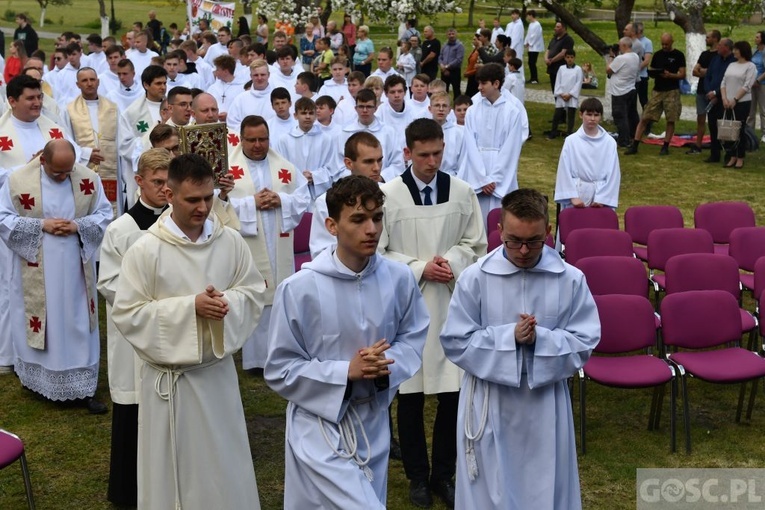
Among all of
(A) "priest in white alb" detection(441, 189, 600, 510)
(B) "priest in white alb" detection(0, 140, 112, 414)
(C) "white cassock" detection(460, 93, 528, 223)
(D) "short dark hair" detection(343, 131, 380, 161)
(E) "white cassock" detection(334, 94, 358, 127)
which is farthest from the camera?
(E) "white cassock" detection(334, 94, 358, 127)

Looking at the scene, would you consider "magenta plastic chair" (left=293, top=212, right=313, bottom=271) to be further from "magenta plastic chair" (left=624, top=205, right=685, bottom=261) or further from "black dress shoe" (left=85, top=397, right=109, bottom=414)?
"magenta plastic chair" (left=624, top=205, right=685, bottom=261)

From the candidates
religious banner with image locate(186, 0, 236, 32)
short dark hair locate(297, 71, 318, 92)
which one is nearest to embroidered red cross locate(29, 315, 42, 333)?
short dark hair locate(297, 71, 318, 92)

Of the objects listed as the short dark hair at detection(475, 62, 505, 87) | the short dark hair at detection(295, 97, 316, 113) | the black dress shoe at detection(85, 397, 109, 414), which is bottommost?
the black dress shoe at detection(85, 397, 109, 414)

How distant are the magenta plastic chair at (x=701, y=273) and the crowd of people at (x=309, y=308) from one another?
236 centimetres

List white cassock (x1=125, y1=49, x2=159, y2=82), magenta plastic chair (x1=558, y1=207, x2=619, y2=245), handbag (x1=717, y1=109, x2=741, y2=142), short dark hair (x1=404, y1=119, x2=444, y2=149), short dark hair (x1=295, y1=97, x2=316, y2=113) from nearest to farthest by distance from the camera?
short dark hair (x1=404, y1=119, x2=444, y2=149), magenta plastic chair (x1=558, y1=207, x2=619, y2=245), short dark hair (x1=295, y1=97, x2=316, y2=113), handbag (x1=717, y1=109, x2=741, y2=142), white cassock (x1=125, y1=49, x2=159, y2=82)

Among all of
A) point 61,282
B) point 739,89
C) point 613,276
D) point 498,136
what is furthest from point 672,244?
point 739,89

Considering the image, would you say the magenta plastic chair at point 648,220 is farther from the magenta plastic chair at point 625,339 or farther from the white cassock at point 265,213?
the white cassock at point 265,213

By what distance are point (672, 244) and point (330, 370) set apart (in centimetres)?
564

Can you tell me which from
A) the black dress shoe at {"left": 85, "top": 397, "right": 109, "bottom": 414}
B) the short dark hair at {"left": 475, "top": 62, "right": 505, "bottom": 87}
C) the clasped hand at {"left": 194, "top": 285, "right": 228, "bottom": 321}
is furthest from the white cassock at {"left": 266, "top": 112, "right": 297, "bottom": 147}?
the clasped hand at {"left": 194, "top": 285, "right": 228, "bottom": 321}

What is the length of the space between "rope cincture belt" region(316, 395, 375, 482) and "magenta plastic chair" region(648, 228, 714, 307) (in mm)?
5260

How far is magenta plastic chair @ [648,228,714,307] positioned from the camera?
9656 millimetres

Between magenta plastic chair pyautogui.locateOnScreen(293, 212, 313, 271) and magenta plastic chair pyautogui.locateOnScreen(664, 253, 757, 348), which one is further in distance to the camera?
magenta plastic chair pyautogui.locateOnScreen(293, 212, 313, 271)

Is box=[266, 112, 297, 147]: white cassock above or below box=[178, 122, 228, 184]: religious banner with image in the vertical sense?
below

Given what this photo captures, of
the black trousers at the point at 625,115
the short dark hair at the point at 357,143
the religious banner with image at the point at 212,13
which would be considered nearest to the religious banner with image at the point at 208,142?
the short dark hair at the point at 357,143
